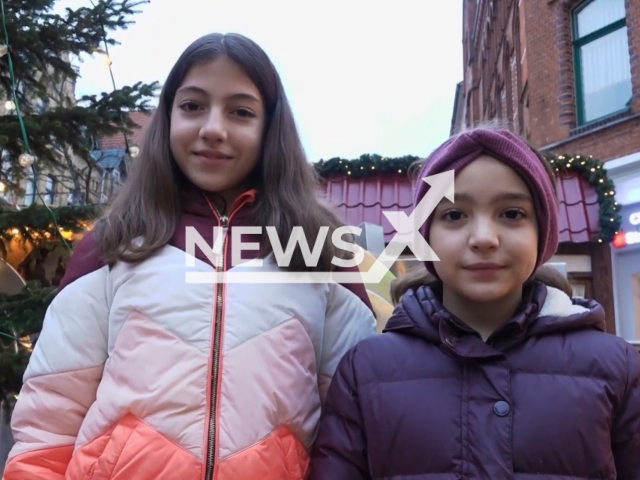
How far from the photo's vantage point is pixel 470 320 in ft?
4.83

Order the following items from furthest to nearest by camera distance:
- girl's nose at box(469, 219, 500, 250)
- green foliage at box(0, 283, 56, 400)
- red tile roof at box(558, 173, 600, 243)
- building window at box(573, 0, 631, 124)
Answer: building window at box(573, 0, 631, 124), red tile roof at box(558, 173, 600, 243), green foliage at box(0, 283, 56, 400), girl's nose at box(469, 219, 500, 250)

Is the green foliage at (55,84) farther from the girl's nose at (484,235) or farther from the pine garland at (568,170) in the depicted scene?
the girl's nose at (484,235)

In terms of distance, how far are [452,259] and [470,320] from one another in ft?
0.60

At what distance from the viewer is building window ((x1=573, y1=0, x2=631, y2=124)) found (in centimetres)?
804

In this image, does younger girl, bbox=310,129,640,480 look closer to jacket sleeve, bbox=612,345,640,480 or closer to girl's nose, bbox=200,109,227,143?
jacket sleeve, bbox=612,345,640,480

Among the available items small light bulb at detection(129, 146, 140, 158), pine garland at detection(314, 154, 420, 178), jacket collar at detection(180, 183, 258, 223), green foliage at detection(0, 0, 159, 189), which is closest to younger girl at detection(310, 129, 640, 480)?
jacket collar at detection(180, 183, 258, 223)

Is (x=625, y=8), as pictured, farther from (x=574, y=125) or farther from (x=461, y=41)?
(x=461, y=41)

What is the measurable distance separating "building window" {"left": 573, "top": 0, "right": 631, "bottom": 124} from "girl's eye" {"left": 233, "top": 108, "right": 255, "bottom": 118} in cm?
762

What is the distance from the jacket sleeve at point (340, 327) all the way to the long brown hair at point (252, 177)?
3.5 inches

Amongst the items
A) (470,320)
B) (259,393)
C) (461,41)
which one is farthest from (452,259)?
(461,41)

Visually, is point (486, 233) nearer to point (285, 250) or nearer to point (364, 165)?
point (285, 250)

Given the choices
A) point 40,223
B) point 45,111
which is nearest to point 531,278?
point 40,223

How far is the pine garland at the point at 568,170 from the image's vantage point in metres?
5.81

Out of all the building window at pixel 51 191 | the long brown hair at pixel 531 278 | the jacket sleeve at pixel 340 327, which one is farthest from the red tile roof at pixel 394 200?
the jacket sleeve at pixel 340 327
